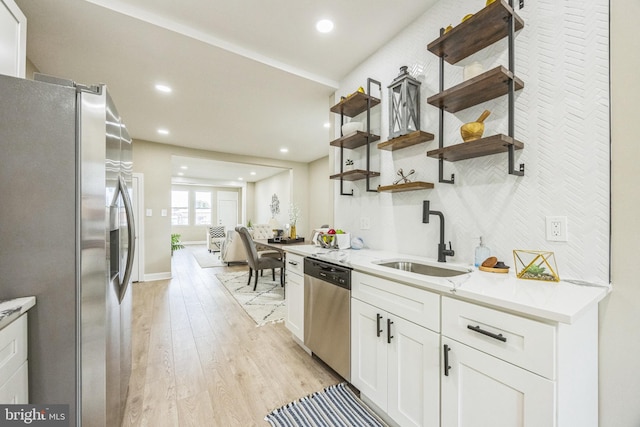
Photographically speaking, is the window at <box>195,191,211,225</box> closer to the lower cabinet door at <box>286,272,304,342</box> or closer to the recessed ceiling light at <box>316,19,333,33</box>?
the lower cabinet door at <box>286,272,304,342</box>

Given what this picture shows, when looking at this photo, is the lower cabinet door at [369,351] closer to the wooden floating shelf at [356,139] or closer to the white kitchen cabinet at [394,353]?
the white kitchen cabinet at [394,353]

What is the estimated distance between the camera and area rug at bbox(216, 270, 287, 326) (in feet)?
10.7

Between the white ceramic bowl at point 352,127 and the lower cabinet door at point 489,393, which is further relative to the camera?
the white ceramic bowl at point 352,127

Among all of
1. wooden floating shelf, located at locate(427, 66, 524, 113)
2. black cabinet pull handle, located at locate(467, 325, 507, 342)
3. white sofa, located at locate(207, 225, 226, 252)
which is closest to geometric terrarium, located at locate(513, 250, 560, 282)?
black cabinet pull handle, located at locate(467, 325, 507, 342)

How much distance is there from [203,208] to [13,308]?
37.7 feet

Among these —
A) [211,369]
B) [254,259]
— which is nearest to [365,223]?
[211,369]

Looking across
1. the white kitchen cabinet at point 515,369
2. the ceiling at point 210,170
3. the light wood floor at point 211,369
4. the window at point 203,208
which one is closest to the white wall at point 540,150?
the white kitchen cabinet at point 515,369

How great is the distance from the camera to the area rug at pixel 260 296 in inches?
128

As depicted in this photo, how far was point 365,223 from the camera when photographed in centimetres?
255

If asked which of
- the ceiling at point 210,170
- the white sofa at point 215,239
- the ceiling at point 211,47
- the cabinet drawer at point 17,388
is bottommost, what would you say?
the white sofa at point 215,239

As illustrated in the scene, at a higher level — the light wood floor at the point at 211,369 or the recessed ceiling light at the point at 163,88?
the recessed ceiling light at the point at 163,88

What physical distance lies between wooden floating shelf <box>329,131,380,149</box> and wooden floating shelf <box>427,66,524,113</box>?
0.73 meters

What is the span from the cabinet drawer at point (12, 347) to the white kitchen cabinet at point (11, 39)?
58.2 inches

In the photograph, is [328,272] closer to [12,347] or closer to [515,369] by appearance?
[515,369]
